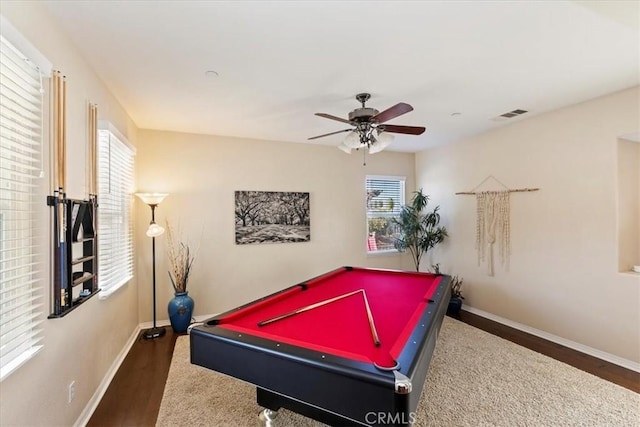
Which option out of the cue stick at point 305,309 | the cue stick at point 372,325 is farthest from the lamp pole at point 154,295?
the cue stick at point 372,325

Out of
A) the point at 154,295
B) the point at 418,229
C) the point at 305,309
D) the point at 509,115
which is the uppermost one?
the point at 509,115

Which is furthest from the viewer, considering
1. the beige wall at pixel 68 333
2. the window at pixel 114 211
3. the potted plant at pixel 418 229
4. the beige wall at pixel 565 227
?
the potted plant at pixel 418 229

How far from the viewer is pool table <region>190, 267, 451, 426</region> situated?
1205mm

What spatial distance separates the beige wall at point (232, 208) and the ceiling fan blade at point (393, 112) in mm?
2268

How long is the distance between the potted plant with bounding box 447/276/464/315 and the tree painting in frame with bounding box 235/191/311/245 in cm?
229

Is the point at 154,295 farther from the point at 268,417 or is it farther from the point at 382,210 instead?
the point at 382,210

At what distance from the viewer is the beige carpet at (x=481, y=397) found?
2.07m

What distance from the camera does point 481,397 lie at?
2309 millimetres

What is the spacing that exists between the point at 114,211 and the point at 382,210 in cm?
397

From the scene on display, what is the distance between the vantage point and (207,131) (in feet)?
13.3

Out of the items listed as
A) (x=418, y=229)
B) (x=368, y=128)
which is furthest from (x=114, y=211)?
(x=418, y=229)

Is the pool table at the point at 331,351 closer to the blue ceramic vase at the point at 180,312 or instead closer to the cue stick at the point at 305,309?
the cue stick at the point at 305,309

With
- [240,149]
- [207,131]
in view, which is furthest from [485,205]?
[207,131]

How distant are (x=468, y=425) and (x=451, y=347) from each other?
122cm
